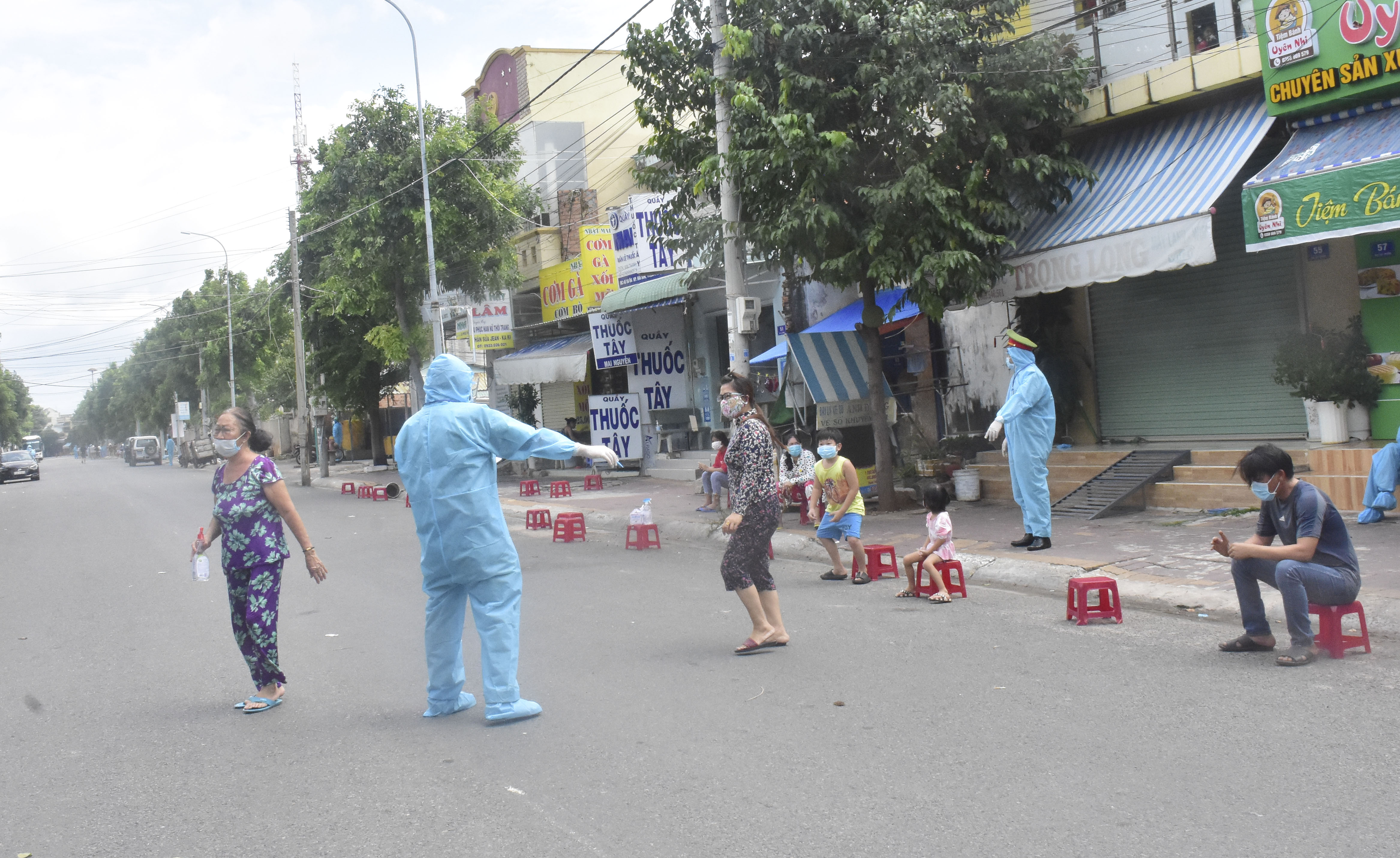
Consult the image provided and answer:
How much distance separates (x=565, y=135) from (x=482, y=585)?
2699 centimetres

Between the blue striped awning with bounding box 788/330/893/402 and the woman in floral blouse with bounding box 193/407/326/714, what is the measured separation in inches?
358

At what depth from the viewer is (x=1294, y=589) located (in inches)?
220

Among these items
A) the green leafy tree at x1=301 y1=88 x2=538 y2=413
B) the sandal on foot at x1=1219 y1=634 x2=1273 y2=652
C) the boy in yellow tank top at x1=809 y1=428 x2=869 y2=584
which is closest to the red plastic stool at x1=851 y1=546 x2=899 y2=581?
the boy in yellow tank top at x1=809 y1=428 x2=869 y2=584

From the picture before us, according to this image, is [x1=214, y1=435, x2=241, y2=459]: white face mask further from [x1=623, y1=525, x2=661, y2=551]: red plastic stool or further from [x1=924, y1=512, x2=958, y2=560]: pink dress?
[x1=623, y1=525, x2=661, y2=551]: red plastic stool

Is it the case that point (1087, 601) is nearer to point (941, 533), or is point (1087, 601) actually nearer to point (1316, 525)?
point (941, 533)

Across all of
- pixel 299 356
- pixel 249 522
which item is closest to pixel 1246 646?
pixel 249 522

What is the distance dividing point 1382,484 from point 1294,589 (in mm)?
4605

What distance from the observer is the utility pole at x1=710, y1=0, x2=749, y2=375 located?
42.0 feet

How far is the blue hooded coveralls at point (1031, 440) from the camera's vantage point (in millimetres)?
9703

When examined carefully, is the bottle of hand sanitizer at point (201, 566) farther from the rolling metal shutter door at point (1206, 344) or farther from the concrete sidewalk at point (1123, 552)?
the rolling metal shutter door at point (1206, 344)

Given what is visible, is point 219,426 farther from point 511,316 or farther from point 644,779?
point 511,316

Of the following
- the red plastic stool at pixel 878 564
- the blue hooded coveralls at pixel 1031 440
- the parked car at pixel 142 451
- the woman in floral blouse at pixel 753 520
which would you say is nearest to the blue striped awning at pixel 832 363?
the blue hooded coveralls at pixel 1031 440

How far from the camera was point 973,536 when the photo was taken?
36.0 feet

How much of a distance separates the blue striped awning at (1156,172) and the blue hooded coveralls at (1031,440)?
7.66 ft
